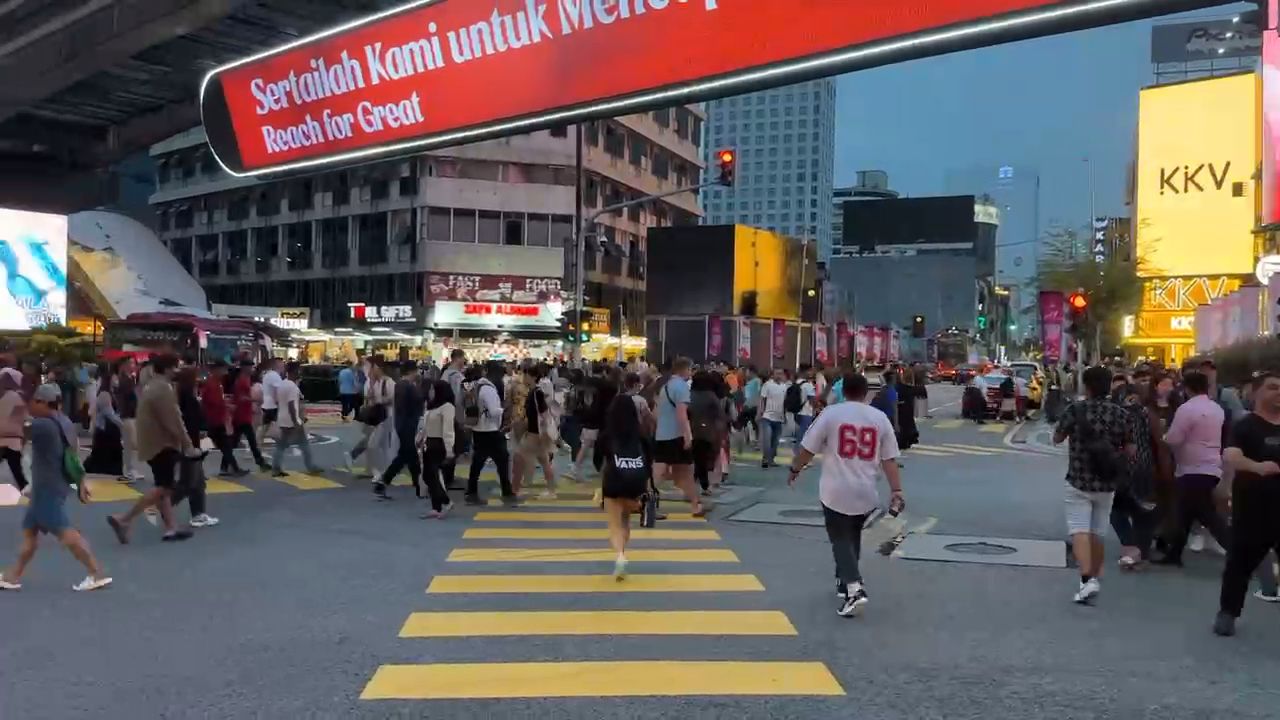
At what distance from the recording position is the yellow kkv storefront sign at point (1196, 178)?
4381 cm

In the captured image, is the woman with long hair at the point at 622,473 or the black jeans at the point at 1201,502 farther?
the black jeans at the point at 1201,502

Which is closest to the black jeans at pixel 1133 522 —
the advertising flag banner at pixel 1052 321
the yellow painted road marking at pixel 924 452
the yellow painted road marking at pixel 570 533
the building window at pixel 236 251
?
the yellow painted road marking at pixel 570 533

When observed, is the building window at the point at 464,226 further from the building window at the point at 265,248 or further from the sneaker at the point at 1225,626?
the sneaker at the point at 1225,626

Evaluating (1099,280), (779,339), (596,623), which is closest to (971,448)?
(779,339)

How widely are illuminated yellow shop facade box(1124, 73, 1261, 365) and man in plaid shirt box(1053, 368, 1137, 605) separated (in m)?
39.1

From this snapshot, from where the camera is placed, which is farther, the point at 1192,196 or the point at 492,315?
the point at 492,315

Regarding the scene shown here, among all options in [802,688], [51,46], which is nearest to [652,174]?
[51,46]

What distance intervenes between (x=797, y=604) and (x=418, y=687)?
322 centimetres

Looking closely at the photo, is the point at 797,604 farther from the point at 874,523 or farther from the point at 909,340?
the point at 909,340

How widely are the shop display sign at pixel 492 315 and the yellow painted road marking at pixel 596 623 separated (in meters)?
46.5

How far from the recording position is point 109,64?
9.34 metres

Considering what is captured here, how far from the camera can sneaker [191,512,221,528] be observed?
11.2m

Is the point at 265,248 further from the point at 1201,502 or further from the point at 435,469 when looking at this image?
the point at 1201,502

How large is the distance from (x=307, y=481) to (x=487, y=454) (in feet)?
11.3
